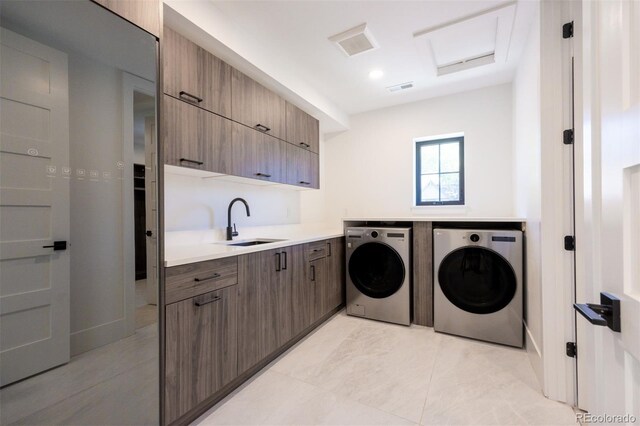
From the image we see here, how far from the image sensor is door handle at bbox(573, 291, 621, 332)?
52cm

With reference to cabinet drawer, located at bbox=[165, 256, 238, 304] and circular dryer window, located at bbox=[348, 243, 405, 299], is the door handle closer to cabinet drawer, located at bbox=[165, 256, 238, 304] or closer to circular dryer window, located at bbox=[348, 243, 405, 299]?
cabinet drawer, located at bbox=[165, 256, 238, 304]

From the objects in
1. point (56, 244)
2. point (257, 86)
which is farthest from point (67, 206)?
point (257, 86)

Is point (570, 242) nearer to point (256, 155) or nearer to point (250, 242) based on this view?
point (256, 155)

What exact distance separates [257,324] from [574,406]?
6.32 feet

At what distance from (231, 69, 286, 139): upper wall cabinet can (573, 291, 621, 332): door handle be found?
213cm

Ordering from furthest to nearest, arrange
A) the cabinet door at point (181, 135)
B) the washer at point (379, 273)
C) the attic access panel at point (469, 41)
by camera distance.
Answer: the washer at point (379, 273), the attic access panel at point (469, 41), the cabinet door at point (181, 135)

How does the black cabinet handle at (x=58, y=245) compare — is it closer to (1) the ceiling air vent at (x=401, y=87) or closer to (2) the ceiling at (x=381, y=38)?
(2) the ceiling at (x=381, y=38)

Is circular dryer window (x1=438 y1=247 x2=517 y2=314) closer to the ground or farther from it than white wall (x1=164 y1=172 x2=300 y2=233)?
closer to the ground

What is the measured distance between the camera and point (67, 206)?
107 centimetres

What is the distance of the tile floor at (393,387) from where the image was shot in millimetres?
1471

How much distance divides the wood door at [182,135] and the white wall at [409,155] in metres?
2.40

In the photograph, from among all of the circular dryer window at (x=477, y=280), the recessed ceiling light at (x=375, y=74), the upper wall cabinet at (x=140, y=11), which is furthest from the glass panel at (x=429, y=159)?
the upper wall cabinet at (x=140, y=11)

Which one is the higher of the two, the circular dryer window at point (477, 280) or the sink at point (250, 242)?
the sink at point (250, 242)

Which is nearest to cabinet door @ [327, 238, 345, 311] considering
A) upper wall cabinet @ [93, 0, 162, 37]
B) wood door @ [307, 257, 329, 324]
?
wood door @ [307, 257, 329, 324]
